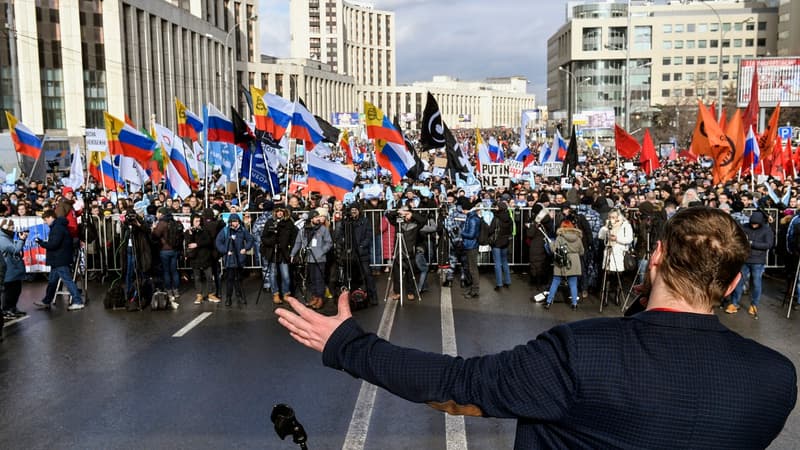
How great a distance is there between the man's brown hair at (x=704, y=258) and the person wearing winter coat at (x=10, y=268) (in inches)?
415

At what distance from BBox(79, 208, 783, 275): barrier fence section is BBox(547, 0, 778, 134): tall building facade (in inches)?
3708

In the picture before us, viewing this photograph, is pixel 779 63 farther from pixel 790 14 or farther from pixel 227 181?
pixel 790 14

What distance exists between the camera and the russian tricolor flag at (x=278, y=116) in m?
16.3

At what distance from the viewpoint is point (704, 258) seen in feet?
6.28

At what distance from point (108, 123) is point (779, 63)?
1333 inches

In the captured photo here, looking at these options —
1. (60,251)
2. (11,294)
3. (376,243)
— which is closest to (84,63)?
(376,243)

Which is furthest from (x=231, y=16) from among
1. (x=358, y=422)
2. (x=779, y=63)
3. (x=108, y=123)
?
(x=358, y=422)

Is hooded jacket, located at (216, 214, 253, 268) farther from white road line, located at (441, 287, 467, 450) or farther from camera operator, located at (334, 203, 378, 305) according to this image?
white road line, located at (441, 287, 467, 450)

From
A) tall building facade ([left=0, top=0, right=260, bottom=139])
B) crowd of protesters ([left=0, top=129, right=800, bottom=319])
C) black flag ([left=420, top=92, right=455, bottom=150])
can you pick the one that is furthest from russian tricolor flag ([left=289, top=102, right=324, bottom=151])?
tall building facade ([left=0, top=0, right=260, bottom=139])

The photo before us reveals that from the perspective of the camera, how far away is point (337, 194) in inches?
545

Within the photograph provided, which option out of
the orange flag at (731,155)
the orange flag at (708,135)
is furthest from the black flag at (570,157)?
the orange flag at (731,155)

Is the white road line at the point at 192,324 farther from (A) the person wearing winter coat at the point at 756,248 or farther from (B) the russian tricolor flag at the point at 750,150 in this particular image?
(B) the russian tricolor flag at the point at 750,150

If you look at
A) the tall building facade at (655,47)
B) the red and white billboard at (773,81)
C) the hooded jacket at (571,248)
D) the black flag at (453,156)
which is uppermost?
the tall building facade at (655,47)

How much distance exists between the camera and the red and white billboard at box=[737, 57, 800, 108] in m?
36.2
